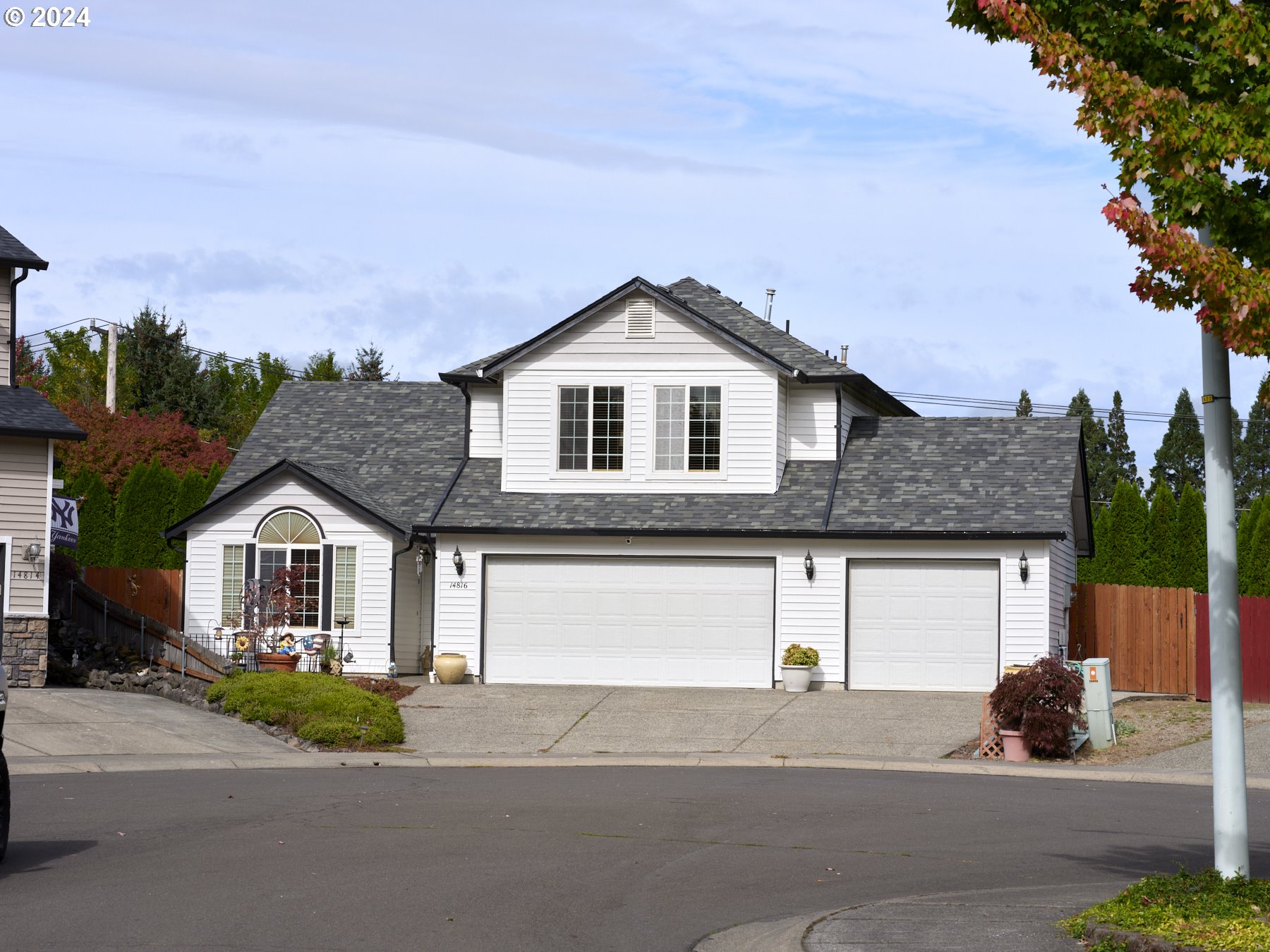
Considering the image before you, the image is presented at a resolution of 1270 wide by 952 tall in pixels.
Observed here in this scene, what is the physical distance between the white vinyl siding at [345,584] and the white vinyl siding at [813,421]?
8.17 meters

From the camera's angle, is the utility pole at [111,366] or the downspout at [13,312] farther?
the utility pole at [111,366]

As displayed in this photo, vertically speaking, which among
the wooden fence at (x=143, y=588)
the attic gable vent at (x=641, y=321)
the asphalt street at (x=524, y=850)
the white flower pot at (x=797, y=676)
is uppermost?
the attic gable vent at (x=641, y=321)

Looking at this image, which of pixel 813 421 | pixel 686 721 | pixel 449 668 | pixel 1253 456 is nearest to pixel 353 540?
pixel 449 668

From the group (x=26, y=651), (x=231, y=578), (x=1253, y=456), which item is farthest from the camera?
(x=1253, y=456)

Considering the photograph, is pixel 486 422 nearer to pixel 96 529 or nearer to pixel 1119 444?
pixel 96 529

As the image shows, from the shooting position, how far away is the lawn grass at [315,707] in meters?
20.6

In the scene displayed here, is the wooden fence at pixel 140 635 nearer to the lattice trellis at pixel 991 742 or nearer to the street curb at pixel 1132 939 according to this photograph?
the lattice trellis at pixel 991 742

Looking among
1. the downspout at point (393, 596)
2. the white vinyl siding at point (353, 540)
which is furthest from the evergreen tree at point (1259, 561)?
the white vinyl siding at point (353, 540)

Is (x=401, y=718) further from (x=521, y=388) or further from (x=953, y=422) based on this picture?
(x=953, y=422)

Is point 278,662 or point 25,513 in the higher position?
point 25,513

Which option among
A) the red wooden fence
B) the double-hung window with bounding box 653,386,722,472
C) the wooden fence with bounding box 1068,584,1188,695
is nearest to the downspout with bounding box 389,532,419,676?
the double-hung window with bounding box 653,386,722,472

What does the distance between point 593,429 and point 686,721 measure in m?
7.23

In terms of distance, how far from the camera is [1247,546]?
113ft

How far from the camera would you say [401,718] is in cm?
2261
